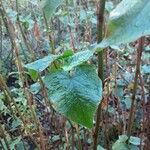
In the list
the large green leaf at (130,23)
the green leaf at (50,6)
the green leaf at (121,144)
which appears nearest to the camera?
the large green leaf at (130,23)

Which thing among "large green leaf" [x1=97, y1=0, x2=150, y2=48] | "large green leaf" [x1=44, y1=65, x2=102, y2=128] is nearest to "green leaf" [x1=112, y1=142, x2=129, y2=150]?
"large green leaf" [x1=44, y1=65, x2=102, y2=128]

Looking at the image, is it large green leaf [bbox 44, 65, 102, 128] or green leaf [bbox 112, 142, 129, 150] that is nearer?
large green leaf [bbox 44, 65, 102, 128]

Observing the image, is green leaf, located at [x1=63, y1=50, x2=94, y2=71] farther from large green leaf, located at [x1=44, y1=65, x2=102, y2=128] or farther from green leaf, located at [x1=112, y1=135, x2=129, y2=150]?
green leaf, located at [x1=112, y1=135, x2=129, y2=150]

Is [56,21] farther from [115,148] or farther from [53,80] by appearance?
[53,80]

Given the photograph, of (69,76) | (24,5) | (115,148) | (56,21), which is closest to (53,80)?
(69,76)

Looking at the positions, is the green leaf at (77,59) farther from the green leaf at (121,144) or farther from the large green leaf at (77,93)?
the green leaf at (121,144)

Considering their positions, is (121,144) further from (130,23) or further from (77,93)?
(130,23)

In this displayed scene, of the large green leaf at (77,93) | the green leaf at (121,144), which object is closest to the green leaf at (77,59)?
the large green leaf at (77,93)
